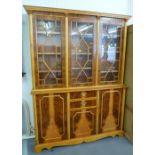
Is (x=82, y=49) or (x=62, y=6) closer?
(x=82, y=49)

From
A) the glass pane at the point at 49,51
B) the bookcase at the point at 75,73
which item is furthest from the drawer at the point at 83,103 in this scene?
the glass pane at the point at 49,51

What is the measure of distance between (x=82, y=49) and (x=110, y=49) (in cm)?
48

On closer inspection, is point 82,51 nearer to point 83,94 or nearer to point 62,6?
point 83,94

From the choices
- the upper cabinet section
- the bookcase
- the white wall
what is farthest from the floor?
the upper cabinet section

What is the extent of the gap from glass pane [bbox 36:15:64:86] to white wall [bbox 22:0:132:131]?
398 mm

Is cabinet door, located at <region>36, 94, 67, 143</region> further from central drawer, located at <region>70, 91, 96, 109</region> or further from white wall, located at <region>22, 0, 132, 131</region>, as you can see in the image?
white wall, located at <region>22, 0, 132, 131</region>

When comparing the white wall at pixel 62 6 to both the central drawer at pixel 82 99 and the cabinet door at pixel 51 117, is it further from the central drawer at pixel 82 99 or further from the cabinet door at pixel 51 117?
the central drawer at pixel 82 99

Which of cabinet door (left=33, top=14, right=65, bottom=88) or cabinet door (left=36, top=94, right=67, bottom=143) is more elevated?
cabinet door (left=33, top=14, right=65, bottom=88)

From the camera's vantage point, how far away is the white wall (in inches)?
93.0

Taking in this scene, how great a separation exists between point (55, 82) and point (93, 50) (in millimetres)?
757

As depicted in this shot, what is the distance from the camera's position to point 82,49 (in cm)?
231

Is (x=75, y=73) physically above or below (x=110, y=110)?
above
